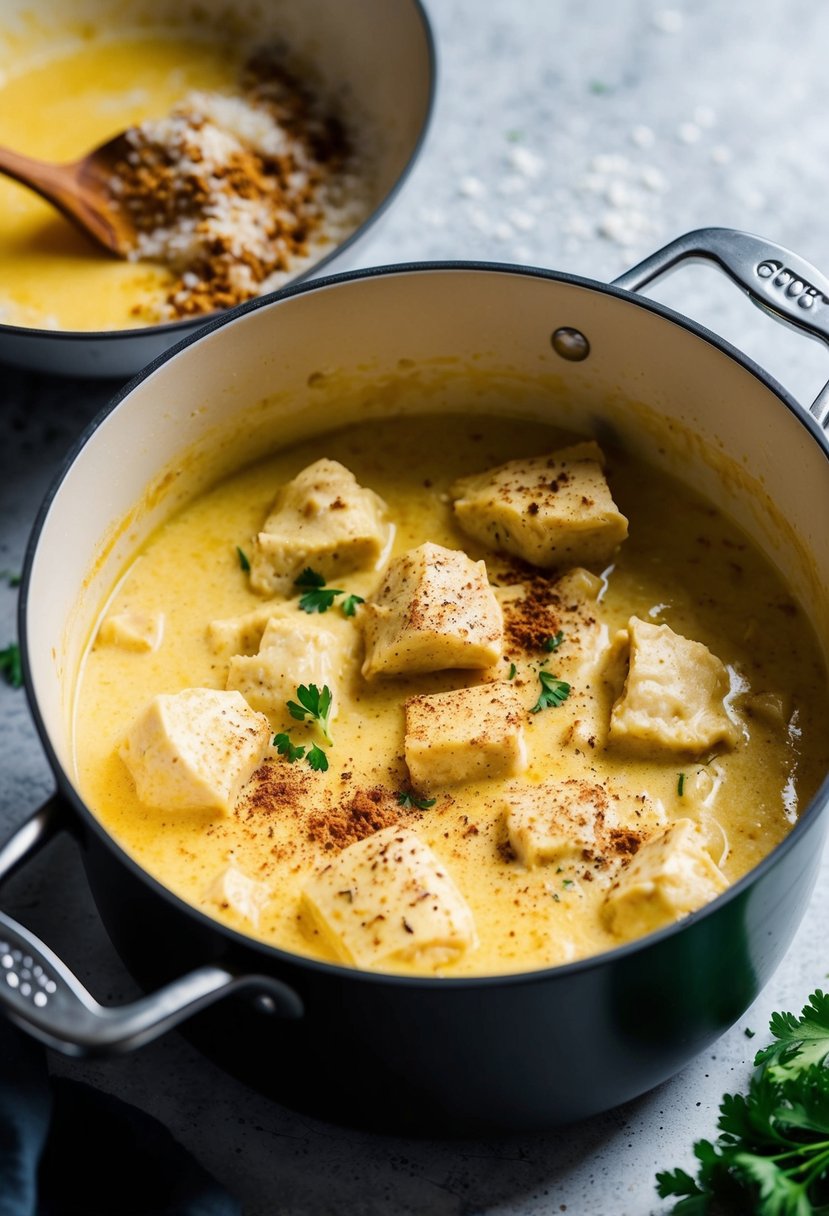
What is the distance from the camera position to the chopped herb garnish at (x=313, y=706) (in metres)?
2.71

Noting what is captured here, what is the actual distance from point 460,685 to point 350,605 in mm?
293

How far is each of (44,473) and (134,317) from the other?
47cm

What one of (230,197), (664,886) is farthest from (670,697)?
(230,197)

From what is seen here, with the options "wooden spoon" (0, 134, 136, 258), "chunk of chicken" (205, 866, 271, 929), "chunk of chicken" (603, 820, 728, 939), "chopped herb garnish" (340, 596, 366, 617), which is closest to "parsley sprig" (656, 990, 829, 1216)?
"chunk of chicken" (603, 820, 728, 939)

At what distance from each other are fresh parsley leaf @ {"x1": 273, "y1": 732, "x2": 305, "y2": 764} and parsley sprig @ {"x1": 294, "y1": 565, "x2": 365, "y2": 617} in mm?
320

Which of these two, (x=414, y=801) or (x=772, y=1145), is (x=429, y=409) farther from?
(x=772, y=1145)

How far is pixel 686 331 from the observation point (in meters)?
2.77

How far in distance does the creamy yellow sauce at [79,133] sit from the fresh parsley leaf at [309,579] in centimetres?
103

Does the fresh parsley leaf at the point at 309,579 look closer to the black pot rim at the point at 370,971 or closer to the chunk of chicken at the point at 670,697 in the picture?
the black pot rim at the point at 370,971

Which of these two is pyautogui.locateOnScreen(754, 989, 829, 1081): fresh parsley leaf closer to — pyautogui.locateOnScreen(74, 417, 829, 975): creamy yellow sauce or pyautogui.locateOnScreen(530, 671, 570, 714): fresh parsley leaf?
pyautogui.locateOnScreen(74, 417, 829, 975): creamy yellow sauce

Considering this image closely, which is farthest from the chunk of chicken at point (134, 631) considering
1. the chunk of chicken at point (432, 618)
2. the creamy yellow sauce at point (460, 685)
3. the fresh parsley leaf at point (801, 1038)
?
the fresh parsley leaf at point (801, 1038)

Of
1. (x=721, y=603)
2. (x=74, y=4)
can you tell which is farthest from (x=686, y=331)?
(x=74, y=4)

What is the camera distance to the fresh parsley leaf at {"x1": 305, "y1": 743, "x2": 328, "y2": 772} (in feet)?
8.77

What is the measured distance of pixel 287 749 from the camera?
2691 mm
